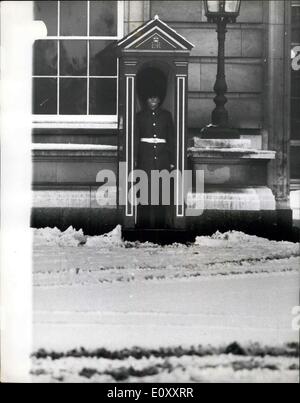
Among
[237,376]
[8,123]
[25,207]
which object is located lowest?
[237,376]

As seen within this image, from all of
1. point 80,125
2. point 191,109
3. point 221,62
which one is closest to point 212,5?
point 221,62

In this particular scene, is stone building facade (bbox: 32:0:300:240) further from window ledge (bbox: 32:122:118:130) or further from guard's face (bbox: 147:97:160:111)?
guard's face (bbox: 147:97:160:111)

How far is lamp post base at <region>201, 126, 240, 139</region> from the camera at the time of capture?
998 centimetres

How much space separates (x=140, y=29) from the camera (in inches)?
375

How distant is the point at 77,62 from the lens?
9867mm

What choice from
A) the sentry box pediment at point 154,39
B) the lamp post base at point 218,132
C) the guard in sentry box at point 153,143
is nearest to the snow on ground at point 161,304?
the guard in sentry box at point 153,143

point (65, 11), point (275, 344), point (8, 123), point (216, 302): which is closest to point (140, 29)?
point (65, 11)

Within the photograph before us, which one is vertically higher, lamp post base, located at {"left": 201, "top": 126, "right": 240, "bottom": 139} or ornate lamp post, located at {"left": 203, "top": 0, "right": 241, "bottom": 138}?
ornate lamp post, located at {"left": 203, "top": 0, "right": 241, "bottom": 138}

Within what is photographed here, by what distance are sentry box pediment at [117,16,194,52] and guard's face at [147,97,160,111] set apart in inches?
19.5

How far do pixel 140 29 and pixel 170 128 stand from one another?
0.99 metres

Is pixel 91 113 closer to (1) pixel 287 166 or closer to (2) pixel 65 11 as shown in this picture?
(2) pixel 65 11

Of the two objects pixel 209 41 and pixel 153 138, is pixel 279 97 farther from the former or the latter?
pixel 153 138

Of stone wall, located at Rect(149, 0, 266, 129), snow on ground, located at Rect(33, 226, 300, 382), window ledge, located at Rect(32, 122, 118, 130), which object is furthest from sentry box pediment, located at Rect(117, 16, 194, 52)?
snow on ground, located at Rect(33, 226, 300, 382)

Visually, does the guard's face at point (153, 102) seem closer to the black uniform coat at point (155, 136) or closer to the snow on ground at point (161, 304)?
the black uniform coat at point (155, 136)
